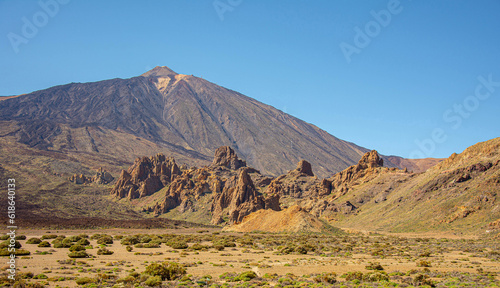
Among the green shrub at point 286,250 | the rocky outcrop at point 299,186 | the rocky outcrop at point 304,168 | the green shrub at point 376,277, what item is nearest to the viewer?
the green shrub at point 376,277

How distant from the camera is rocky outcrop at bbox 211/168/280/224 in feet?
380

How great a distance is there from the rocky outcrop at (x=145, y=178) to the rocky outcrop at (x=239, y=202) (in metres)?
46.9

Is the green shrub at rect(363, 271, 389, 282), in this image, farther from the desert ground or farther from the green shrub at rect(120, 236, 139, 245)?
the green shrub at rect(120, 236, 139, 245)

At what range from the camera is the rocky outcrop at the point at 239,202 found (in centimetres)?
11569

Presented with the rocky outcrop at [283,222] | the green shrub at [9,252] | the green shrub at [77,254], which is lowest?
the rocky outcrop at [283,222]

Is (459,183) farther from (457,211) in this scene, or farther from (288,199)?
(288,199)

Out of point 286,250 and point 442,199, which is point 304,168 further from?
point 286,250

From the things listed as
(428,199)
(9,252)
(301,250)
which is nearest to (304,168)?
(428,199)

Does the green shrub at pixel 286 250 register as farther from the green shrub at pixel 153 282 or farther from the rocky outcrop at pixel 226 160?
the rocky outcrop at pixel 226 160

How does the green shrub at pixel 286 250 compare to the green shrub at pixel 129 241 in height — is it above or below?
below

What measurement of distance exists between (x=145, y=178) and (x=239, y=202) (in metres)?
79.6

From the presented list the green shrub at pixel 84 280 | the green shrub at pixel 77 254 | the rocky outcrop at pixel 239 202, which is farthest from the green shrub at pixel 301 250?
the rocky outcrop at pixel 239 202

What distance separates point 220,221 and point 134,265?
90533 millimetres

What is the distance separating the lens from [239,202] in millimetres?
122062
